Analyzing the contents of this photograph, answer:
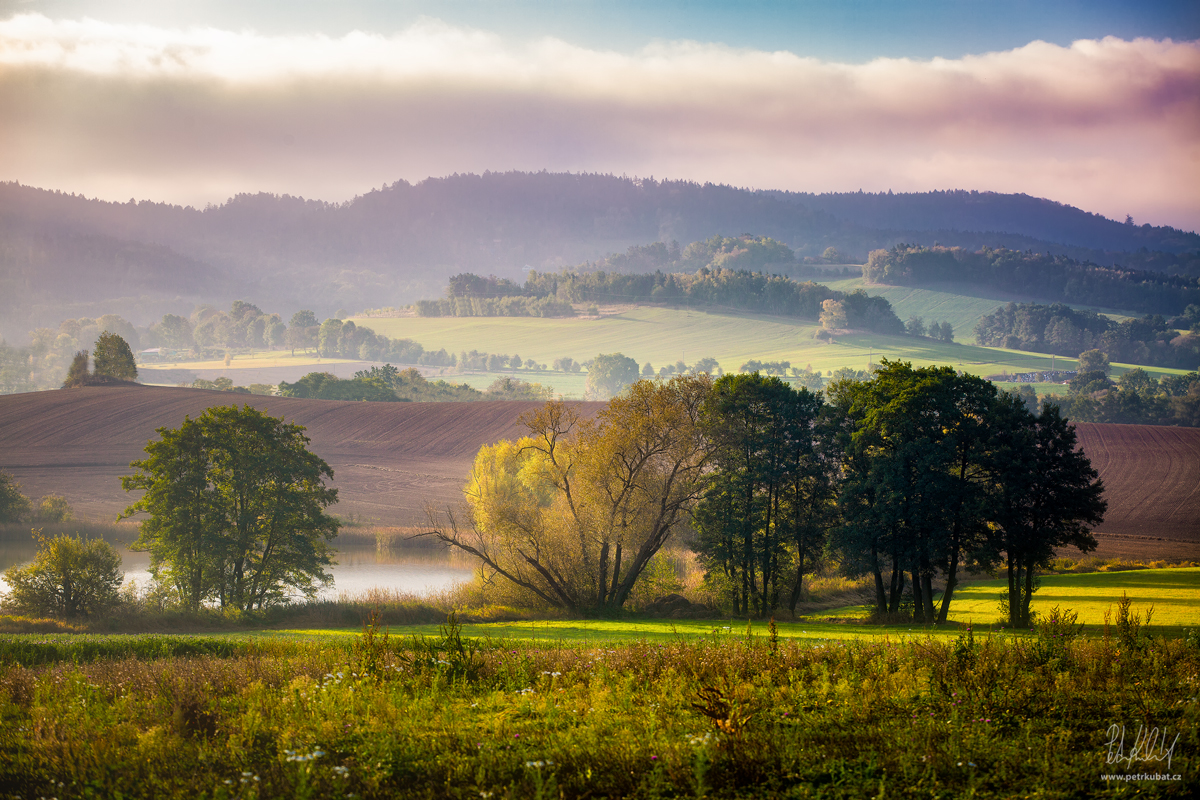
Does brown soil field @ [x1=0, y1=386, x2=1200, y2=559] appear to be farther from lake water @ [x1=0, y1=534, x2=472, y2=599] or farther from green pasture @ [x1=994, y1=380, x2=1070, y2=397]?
green pasture @ [x1=994, y1=380, x2=1070, y2=397]

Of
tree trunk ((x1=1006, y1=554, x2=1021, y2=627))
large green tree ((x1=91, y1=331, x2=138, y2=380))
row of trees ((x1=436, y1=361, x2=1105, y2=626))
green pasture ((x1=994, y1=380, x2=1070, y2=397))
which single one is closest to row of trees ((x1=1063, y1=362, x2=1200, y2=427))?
green pasture ((x1=994, y1=380, x2=1070, y2=397))

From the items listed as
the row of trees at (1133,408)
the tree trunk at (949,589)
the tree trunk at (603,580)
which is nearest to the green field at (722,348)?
the row of trees at (1133,408)

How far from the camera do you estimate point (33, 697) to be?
10.9 metres

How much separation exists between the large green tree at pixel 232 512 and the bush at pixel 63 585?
12.0 feet

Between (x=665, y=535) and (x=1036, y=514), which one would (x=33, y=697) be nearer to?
(x=665, y=535)

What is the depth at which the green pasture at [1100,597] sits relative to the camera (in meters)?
27.5

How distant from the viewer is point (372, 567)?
55.8m

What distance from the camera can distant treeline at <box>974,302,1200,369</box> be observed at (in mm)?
174500

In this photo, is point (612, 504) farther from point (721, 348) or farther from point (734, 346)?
point (734, 346)

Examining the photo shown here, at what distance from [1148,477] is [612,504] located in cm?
6630

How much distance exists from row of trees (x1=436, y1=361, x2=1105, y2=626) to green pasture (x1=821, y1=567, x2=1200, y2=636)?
1824 mm

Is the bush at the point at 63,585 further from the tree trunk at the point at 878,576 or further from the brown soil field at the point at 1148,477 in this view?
the brown soil field at the point at 1148,477

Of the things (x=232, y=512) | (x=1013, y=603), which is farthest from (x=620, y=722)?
(x=232, y=512)

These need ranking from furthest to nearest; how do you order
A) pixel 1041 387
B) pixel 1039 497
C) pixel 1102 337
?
pixel 1102 337 < pixel 1041 387 < pixel 1039 497
